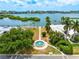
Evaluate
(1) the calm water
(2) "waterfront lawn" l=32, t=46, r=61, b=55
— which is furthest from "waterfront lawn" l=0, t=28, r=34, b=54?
(1) the calm water

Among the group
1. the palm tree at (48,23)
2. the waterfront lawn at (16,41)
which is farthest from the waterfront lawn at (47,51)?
the palm tree at (48,23)

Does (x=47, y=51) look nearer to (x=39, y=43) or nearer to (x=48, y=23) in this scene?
(x=39, y=43)

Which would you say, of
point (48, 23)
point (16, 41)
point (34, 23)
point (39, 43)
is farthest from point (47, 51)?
point (34, 23)

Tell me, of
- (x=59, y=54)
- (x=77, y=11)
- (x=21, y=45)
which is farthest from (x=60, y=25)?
(x=21, y=45)

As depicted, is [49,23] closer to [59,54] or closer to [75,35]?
[75,35]

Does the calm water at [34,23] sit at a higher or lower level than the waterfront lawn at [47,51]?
higher

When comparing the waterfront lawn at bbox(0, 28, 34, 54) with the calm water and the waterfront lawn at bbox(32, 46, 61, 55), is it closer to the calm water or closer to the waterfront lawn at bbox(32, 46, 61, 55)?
the waterfront lawn at bbox(32, 46, 61, 55)

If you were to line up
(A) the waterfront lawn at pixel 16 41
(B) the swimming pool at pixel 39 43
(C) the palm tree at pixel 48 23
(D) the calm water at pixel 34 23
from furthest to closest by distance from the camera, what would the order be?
(D) the calm water at pixel 34 23
(C) the palm tree at pixel 48 23
(B) the swimming pool at pixel 39 43
(A) the waterfront lawn at pixel 16 41

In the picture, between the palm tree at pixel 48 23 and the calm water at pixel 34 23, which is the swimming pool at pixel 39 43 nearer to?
the palm tree at pixel 48 23

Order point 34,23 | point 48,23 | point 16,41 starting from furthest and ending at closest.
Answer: point 34,23, point 48,23, point 16,41

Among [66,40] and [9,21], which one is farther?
[9,21]

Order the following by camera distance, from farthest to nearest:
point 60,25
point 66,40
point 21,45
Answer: point 60,25, point 66,40, point 21,45
